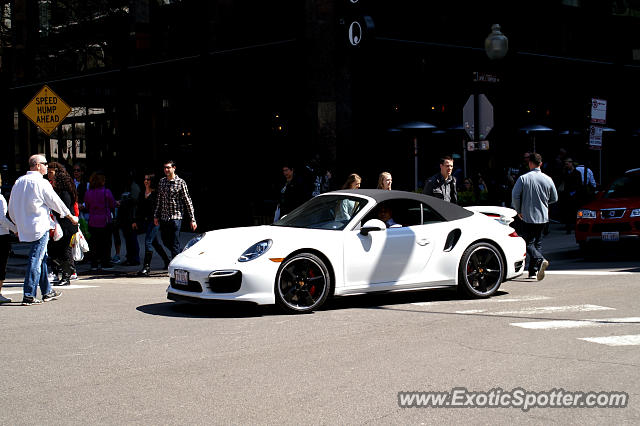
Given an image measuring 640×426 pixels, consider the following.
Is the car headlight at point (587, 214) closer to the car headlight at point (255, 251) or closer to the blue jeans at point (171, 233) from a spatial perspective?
the blue jeans at point (171, 233)

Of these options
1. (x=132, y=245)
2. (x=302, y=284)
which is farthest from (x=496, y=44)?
(x=302, y=284)

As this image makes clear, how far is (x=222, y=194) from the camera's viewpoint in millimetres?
22750

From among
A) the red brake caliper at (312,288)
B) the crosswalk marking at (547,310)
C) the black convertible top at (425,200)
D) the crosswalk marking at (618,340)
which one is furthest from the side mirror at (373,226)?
the crosswalk marking at (618,340)

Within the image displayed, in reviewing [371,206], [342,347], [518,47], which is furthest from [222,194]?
[342,347]

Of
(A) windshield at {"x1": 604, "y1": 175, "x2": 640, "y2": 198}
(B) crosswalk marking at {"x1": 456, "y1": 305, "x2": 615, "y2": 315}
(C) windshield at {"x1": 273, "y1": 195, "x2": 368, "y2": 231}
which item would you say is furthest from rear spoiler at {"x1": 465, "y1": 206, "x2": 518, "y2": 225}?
(A) windshield at {"x1": 604, "y1": 175, "x2": 640, "y2": 198}

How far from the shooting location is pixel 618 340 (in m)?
7.91

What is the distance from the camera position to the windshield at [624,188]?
654 inches

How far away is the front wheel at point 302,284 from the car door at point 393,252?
0.34 m

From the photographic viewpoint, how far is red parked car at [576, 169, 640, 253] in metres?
15.6

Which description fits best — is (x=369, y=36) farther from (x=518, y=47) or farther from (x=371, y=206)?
(x=371, y=206)

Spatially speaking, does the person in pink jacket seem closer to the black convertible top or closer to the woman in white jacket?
the woman in white jacket

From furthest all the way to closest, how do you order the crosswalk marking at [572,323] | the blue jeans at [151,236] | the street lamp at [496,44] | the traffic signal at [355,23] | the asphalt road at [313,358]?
the traffic signal at [355,23] < the street lamp at [496,44] < the blue jeans at [151,236] < the crosswalk marking at [572,323] < the asphalt road at [313,358]

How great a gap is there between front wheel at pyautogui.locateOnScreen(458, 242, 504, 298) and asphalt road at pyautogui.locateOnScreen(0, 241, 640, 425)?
0.20 m

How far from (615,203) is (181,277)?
31.6 feet
